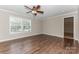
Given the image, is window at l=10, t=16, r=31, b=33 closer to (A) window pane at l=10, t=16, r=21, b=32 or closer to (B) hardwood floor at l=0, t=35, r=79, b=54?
(A) window pane at l=10, t=16, r=21, b=32

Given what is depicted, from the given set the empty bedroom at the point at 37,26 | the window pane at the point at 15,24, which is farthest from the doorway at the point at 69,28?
the window pane at the point at 15,24

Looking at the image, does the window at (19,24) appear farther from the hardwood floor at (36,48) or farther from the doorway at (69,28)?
the doorway at (69,28)

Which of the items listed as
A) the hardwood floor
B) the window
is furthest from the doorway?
the window

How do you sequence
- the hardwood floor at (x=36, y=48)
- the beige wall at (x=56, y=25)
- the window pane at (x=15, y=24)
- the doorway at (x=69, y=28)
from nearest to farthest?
1. the hardwood floor at (x=36, y=48)
2. the window pane at (x=15, y=24)
3. the doorway at (x=69, y=28)
4. the beige wall at (x=56, y=25)

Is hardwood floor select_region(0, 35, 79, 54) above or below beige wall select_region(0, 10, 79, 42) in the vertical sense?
below

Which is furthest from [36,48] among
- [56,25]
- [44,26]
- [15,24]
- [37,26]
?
[44,26]

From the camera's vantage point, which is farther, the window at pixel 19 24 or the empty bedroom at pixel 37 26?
the window at pixel 19 24

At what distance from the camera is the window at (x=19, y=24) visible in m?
8.05

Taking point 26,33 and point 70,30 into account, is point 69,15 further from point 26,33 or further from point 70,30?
point 26,33

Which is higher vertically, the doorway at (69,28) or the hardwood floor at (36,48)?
the doorway at (69,28)

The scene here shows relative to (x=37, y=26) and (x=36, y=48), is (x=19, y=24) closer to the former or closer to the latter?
(x=37, y=26)

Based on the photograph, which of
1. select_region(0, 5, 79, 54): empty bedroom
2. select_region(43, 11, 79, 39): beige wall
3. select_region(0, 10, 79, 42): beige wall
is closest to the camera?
select_region(0, 5, 79, 54): empty bedroom

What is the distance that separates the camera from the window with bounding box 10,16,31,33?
8.05 meters

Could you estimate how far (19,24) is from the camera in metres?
8.93
